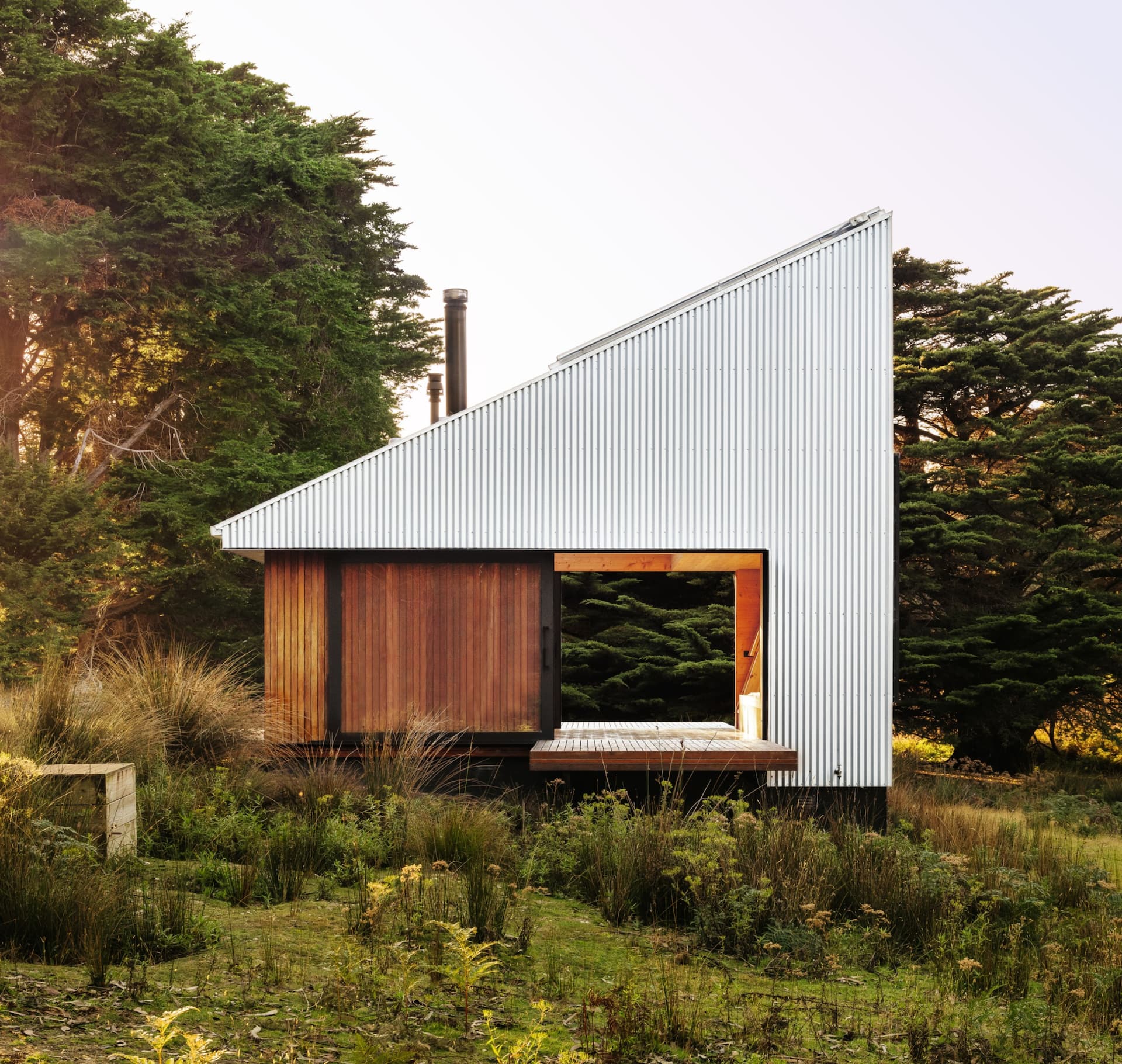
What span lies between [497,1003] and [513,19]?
11063 millimetres

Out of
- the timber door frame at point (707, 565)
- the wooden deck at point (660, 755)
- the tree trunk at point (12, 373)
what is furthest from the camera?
the tree trunk at point (12, 373)

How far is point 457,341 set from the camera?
13.1 metres

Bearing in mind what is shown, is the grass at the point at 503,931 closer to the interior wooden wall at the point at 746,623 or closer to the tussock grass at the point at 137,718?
the tussock grass at the point at 137,718

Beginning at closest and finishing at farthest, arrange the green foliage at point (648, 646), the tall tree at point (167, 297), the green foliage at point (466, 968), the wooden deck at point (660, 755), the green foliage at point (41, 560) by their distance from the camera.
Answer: the green foliage at point (466, 968), the wooden deck at point (660, 755), the green foliage at point (41, 560), the green foliage at point (648, 646), the tall tree at point (167, 297)

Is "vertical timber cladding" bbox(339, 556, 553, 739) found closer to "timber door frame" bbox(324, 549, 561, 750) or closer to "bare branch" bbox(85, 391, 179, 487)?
"timber door frame" bbox(324, 549, 561, 750)

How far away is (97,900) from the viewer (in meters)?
4.23

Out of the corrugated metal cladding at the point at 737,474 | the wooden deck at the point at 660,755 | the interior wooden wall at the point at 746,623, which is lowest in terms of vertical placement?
the wooden deck at the point at 660,755

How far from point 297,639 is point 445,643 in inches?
54.7

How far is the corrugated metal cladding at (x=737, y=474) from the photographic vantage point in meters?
9.94

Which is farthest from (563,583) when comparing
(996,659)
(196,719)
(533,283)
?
(196,719)

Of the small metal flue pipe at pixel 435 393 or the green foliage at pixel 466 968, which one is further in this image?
the small metal flue pipe at pixel 435 393

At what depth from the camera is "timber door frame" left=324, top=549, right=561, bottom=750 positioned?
994cm

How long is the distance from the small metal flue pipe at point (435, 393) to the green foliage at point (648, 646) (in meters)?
3.38

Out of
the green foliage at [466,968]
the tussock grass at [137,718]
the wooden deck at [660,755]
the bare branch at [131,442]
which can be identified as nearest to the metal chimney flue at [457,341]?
the tussock grass at [137,718]
